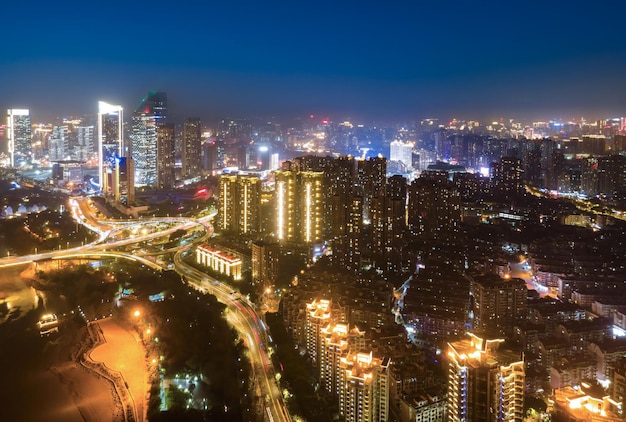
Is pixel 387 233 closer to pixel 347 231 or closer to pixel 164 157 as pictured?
pixel 347 231

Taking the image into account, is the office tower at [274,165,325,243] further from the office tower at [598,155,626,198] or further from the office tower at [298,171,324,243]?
the office tower at [598,155,626,198]

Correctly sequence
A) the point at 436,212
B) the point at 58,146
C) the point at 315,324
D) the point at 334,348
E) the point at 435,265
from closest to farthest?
the point at 334,348 → the point at 315,324 → the point at 435,265 → the point at 436,212 → the point at 58,146

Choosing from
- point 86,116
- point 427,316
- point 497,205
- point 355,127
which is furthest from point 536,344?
point 86,116

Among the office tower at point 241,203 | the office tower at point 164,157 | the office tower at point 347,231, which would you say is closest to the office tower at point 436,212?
the office tower at point 347,231

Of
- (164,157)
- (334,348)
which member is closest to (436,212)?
(334,348)

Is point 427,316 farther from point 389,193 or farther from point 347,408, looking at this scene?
point 389,193

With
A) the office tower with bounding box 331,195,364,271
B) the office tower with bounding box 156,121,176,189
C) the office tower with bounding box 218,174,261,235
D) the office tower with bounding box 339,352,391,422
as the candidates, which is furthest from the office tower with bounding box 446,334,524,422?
the office tower with bounding box 156,121,176,189

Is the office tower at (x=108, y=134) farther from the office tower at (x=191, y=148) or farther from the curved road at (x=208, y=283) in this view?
the curved road at (x=208, y=283)
